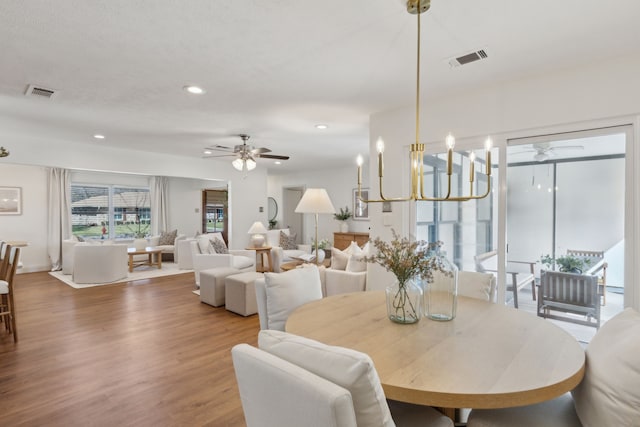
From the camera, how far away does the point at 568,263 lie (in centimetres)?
289

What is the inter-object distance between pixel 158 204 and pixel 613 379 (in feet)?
32.8

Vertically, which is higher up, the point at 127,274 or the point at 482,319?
the point at 482,319

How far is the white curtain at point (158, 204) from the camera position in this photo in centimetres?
931

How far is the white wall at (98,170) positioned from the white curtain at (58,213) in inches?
5.7

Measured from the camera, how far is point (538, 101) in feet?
9.25

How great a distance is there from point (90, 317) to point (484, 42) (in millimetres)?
5014

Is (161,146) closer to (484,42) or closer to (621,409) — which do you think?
(484,42)

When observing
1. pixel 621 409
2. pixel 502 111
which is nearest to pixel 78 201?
pixel 502 111

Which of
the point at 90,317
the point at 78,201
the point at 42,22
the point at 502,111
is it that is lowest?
the point at 90,317

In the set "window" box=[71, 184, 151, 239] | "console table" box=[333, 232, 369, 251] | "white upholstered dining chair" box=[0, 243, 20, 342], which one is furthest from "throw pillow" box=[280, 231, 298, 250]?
"white upholstered dining chair" box=[0, 243, 20, 342]

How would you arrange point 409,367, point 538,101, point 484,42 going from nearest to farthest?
point 409,367, point 484,42, point 538,101

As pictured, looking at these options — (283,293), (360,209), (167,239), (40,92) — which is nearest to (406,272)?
(283,293)

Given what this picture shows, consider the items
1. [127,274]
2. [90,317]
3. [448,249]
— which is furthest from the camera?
[127,274]

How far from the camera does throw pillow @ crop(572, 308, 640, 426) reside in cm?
102
